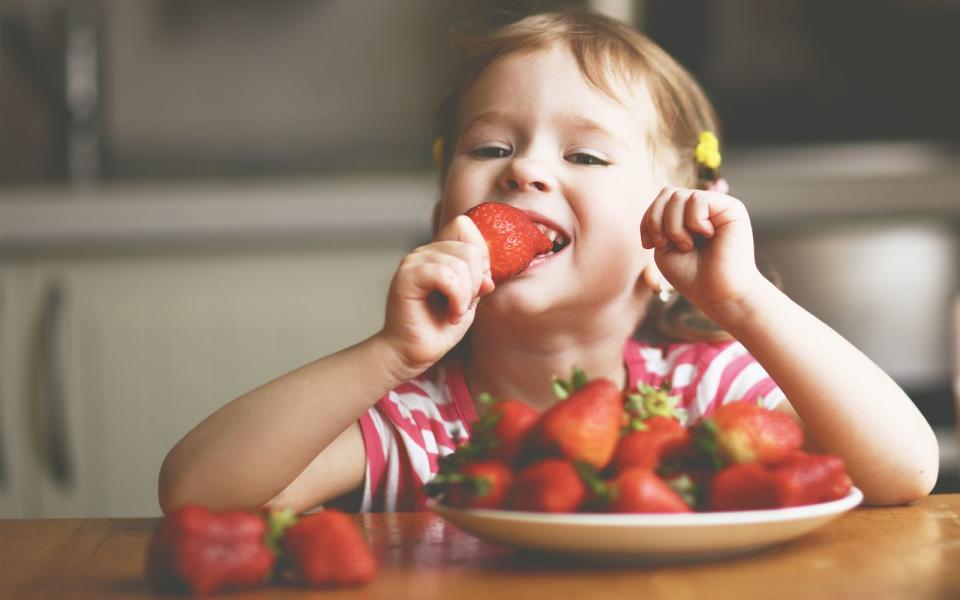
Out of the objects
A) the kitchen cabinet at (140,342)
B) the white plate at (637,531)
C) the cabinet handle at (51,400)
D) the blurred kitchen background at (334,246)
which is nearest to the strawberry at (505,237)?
the white plate at (637,531)

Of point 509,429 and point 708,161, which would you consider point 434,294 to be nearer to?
point 509,429

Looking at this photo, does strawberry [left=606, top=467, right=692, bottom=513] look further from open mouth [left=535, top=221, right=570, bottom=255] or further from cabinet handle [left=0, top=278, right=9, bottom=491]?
cabinet handle [left=0, top=278, right=9, bottom=491]

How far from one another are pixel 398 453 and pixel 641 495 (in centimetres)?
65

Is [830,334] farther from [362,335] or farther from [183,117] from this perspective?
[183,117]

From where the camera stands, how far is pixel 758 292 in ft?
3.48

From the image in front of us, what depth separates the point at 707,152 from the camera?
1.50m

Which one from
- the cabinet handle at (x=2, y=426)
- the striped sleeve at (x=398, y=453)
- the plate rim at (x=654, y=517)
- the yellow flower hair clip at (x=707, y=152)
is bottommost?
the cabinet handle at (x=2, y=426)

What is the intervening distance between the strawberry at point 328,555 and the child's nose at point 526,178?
0.62m

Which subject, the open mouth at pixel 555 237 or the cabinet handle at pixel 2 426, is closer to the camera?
the open mouth at pixel 555 237

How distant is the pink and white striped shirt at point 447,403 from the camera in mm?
1314

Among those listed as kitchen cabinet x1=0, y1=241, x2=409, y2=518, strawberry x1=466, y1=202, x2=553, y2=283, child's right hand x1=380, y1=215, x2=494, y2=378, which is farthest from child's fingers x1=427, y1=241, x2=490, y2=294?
kitchen cabinet x1=0, y1=241, x2=409, y2=518

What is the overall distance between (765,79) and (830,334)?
1.88 metres

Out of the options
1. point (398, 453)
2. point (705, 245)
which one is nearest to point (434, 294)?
point (705, 245)

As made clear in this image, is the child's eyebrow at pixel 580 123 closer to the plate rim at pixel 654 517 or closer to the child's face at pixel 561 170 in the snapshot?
the child's face at pixel 561 170
